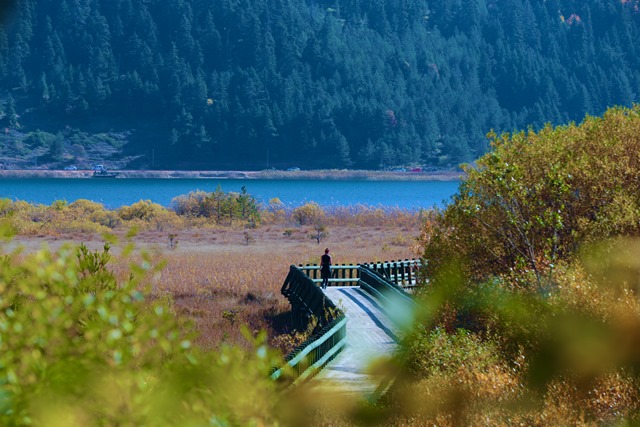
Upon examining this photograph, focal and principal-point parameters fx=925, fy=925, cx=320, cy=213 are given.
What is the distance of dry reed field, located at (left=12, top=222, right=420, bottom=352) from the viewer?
1032 inches

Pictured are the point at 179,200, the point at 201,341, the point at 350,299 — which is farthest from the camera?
the point at 179,200

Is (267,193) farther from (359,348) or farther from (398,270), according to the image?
(359,348)

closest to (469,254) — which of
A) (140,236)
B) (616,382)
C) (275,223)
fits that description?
(616,382)

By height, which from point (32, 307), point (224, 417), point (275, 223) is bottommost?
point (275, 223)

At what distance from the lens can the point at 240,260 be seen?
3956cm

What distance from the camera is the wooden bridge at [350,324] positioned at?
559 inches

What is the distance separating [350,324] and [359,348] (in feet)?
9.44

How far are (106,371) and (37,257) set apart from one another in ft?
4.04

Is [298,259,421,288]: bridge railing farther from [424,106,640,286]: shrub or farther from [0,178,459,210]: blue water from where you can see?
[0,178,459,210]: blue water

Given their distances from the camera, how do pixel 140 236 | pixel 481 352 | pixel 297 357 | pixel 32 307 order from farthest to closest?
pixel 140 236, pixel 481 352, pixel 297 357, pixel 32 307

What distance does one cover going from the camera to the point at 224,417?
178 inches

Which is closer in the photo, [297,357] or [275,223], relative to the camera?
[297,357]

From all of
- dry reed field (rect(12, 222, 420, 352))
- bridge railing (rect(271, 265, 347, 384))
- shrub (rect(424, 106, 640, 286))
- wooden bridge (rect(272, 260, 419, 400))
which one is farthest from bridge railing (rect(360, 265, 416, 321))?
dry reed field (rect(12, 222, 420, 352))

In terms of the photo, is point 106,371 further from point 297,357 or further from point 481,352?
point 481,352
